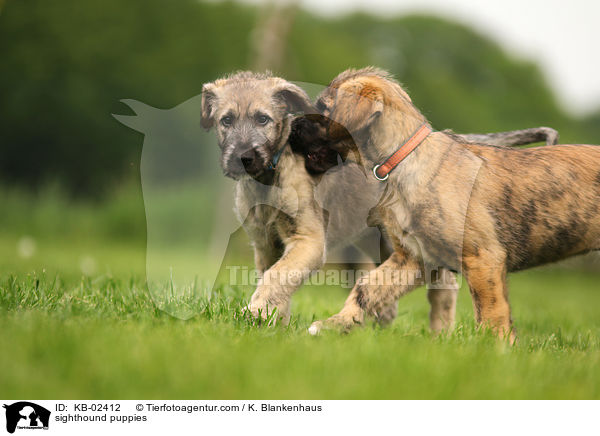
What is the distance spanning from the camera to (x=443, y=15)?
22422 mm

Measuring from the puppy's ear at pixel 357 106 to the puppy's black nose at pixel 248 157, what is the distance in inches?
18.8

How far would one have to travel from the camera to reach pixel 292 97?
3625 mm

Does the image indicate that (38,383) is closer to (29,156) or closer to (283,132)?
(283,132)

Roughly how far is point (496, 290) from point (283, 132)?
5.00 feet

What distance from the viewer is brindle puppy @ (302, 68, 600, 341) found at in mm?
3156

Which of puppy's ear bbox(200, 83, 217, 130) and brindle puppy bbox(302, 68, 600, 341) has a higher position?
puppy's ear bbox(200, 83, 217, 130)

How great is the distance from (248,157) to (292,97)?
1.84 feet

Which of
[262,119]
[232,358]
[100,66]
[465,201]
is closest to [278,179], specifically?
[262,119]

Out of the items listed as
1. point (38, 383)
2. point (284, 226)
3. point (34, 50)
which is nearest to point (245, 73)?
point (284, 226)

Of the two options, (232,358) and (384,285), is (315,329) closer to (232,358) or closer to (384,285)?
(384,285)
